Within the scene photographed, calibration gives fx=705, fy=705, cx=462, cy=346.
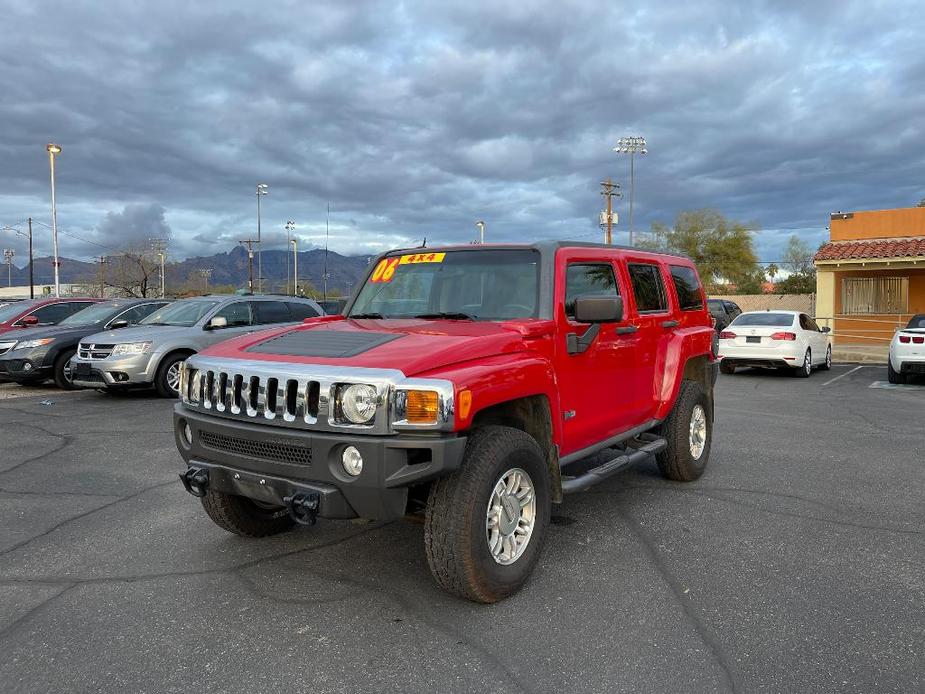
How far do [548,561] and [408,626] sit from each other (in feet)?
3.59

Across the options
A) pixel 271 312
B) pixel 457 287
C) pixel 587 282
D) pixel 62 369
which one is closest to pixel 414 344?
pixel 457 287

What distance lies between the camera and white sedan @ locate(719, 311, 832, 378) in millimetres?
14320

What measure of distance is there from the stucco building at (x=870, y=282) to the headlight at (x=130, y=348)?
19.5m

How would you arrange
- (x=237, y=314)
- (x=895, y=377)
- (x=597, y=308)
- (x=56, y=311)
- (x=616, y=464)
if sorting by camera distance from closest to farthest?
1. (x=597, y=308)
2. (x=616, y=464)
3. (x=237, y=314)
4. (x=895, y=377)
5. (x=56, y=311)

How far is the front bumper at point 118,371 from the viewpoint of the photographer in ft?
34.4

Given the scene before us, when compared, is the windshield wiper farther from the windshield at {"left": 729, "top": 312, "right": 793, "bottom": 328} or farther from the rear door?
the windshield at {"left": 729, "top": 312, "right": 793, "bottom": 328}

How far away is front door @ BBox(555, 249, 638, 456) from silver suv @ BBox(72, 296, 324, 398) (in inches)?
256

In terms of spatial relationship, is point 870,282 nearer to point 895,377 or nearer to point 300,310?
point 895,377

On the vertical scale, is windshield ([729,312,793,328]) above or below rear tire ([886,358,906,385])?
above

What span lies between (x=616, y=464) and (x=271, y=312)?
8.75 m

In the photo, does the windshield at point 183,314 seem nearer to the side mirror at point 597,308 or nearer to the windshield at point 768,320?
the side mirror at point 597,308

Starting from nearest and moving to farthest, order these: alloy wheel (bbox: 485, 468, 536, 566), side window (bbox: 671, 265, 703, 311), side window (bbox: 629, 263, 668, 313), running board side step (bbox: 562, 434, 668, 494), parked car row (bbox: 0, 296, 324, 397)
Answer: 1. alloy wheel (bbox: 485, 468, 536, 566)
2. running board side step (bbox: 562, 434, 668, 494)
3. side window (bbox: 629, 263, 668, 313)
4. side window (bbox: 671, 265, 703, 311)
5. parked car row (bbox: 0, 296, 324, 397)

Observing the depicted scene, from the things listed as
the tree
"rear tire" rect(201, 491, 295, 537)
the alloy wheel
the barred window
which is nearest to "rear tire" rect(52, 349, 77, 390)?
"rear tire" rect(201, 491, 295, 537)

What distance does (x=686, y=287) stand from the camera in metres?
6.25
